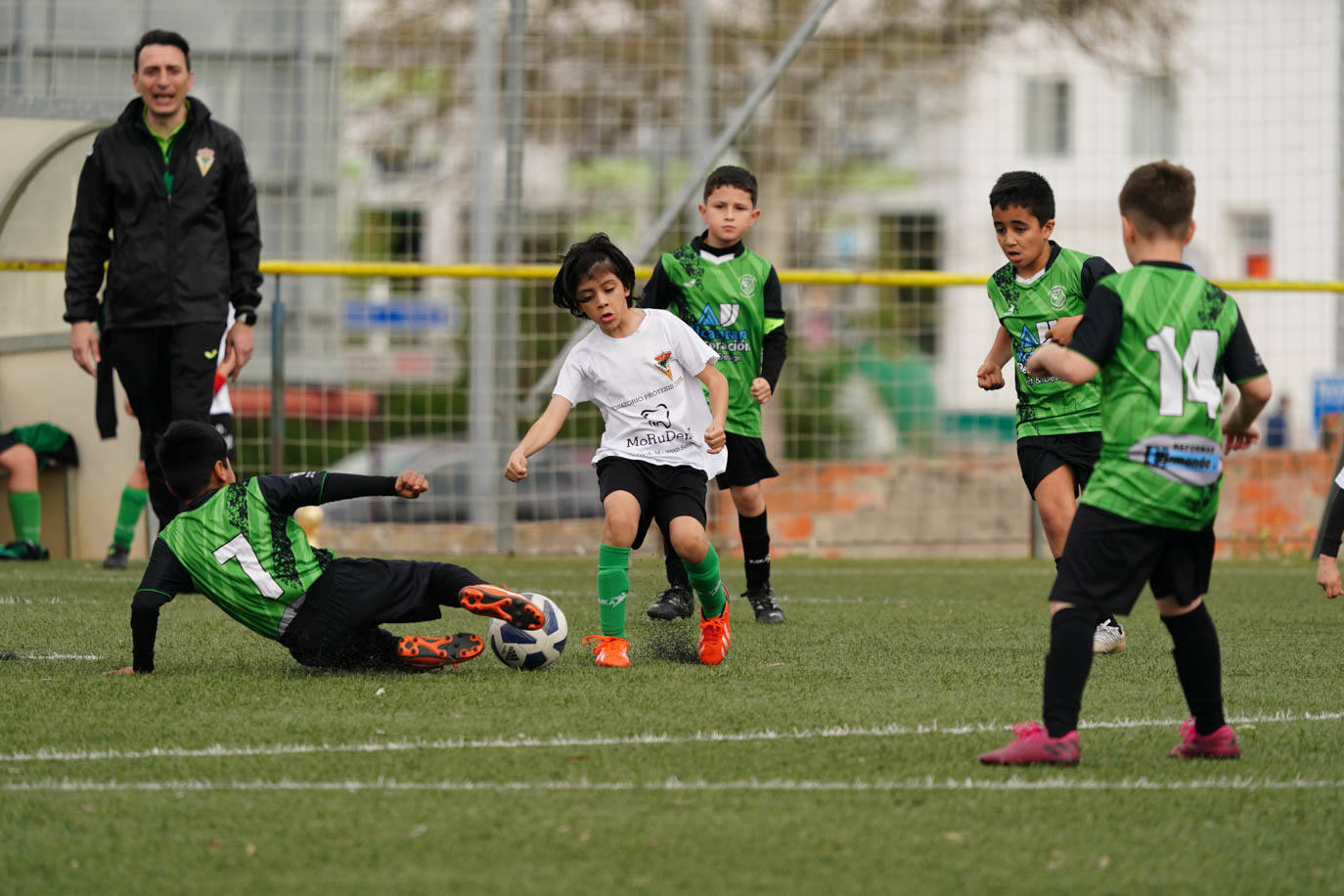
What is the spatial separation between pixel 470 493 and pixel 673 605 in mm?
4730

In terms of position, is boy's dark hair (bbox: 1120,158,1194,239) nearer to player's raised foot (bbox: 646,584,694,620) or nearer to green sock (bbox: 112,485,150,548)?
Result: player's raised foot (bbox: 646,584,694,620)

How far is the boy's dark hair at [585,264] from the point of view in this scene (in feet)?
18.2

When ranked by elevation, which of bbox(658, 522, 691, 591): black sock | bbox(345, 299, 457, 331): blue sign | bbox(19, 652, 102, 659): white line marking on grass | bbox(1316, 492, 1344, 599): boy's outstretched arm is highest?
bbox(345, 299, 457, 331): blue sign

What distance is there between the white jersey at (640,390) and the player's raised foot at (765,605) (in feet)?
4.25

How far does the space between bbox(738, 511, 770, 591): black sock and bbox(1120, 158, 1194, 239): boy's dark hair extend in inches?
130

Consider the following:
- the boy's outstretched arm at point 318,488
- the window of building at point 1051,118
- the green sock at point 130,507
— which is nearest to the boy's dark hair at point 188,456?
the boy's outstretched arm at point 318,488

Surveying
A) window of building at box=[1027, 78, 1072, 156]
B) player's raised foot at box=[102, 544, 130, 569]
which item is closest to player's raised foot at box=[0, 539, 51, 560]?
player's raised foot at box=[102, 544, 130, 569]

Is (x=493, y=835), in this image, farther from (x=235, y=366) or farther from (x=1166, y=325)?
(x=235, y=366)

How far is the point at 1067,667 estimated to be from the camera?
3846 millimetres

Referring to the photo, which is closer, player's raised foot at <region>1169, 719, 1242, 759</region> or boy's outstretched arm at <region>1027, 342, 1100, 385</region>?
boy's outstretched arm at <region>1027, 342, 1100, 385</region>

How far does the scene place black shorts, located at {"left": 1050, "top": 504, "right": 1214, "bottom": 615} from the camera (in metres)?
3.86

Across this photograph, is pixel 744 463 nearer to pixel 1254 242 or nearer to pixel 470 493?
pixel 470 493

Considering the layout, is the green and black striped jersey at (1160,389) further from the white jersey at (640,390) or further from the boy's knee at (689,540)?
the white jersey at (640,390)

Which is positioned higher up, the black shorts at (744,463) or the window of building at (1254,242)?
the window of building at (1254,242)
